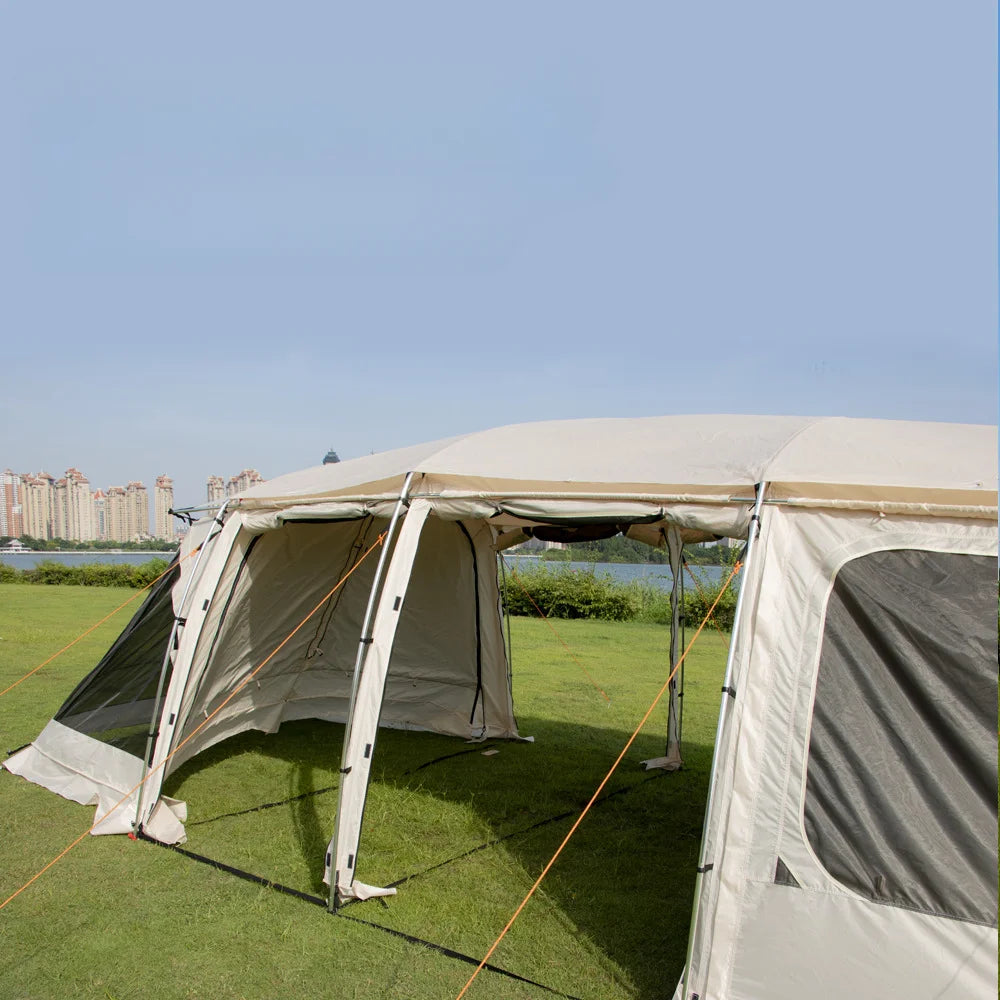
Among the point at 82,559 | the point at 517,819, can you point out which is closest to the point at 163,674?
the point at 517,819

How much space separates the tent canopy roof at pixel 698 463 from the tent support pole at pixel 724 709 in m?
0.18

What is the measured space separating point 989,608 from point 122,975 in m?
3.60

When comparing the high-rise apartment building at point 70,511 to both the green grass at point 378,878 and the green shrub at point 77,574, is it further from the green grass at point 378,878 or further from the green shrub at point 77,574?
the green grass at point 378,878

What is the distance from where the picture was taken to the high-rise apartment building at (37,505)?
173ft

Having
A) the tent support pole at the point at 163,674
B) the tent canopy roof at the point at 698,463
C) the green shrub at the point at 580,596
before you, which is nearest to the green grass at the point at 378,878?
the tent support pole at the point at 163,674

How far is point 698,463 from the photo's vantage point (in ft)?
13.0

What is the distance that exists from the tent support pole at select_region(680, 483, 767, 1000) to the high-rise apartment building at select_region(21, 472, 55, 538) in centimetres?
5708

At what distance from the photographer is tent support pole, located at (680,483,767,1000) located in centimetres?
313

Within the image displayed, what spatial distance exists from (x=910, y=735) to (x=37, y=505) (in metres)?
58.9

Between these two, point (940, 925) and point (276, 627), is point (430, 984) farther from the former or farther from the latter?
point (276, 627)

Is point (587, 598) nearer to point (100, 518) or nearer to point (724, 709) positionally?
point (724, 709)

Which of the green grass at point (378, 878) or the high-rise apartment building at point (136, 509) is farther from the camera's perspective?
the high-rise apartment building at point (136, 509)

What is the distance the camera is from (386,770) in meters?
6.28

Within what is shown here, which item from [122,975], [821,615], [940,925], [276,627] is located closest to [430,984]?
[122,975]
